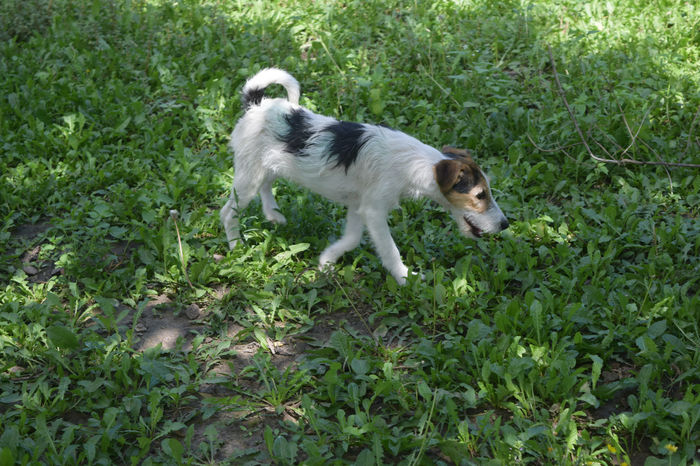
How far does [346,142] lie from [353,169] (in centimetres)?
19

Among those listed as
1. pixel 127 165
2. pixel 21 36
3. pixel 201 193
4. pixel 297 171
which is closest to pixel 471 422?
pixel 297 171

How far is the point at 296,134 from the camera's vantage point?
15.9 feet

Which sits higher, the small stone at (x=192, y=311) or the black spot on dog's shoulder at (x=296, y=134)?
the black spot on dog's shoulder at (x=296, y=134)

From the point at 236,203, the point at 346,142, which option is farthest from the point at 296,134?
the point at 236,203

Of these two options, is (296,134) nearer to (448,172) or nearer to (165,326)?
(448,172)

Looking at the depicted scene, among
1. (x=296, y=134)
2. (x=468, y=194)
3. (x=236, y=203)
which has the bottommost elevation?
(x=236, y=203)

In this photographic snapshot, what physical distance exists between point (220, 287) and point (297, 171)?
38.4 inches

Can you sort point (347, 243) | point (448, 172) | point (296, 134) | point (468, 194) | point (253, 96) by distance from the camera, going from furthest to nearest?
point (253, 96) → point (347, 243) → point (296, 134) → point (468, 194) → point (448, 172)

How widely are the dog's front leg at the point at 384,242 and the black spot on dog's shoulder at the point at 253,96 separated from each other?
1.19 metres

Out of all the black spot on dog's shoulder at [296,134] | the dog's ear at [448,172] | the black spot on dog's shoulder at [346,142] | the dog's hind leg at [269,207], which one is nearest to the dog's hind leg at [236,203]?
the dog's hind leg at [269,207]

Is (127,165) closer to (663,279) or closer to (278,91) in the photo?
(278,91)

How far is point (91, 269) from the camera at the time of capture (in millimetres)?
4844

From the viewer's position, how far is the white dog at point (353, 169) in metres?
4.58

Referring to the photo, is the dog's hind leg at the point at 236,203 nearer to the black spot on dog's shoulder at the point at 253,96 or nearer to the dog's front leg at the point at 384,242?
the black spot on dog's shoulder at the point at 253,96
